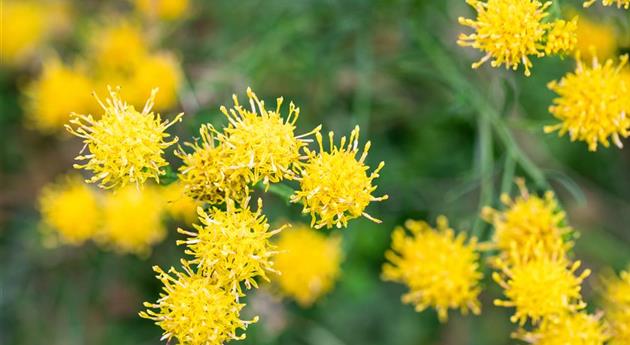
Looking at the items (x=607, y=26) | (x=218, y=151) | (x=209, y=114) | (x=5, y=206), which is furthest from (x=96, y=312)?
(x=607, y=26)

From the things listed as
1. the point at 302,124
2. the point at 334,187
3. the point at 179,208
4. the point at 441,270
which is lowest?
the point at 334,187

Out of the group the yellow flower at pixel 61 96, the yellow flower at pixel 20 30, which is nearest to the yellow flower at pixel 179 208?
the yellow flower at pixel 61 96

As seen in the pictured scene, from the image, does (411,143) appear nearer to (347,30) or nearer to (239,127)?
(347,30)

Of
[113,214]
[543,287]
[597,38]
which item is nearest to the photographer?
[543,287]

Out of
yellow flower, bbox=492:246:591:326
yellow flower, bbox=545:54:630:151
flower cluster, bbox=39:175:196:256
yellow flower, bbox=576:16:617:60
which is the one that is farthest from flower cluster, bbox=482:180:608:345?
flower cluster, bbox=39:175:196:256

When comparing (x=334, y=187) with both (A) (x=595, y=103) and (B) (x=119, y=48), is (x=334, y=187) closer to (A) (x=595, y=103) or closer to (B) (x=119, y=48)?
(A) (x=595, y=103)

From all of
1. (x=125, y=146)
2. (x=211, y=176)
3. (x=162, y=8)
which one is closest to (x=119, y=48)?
(x=162, y=8)

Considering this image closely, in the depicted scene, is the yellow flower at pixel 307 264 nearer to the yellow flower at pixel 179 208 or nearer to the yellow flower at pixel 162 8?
the yellow flower at pixel 179 208

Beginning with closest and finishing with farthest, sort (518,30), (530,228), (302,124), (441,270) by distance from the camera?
(518,30)
(530,228)
(441,270)
(302,124)
